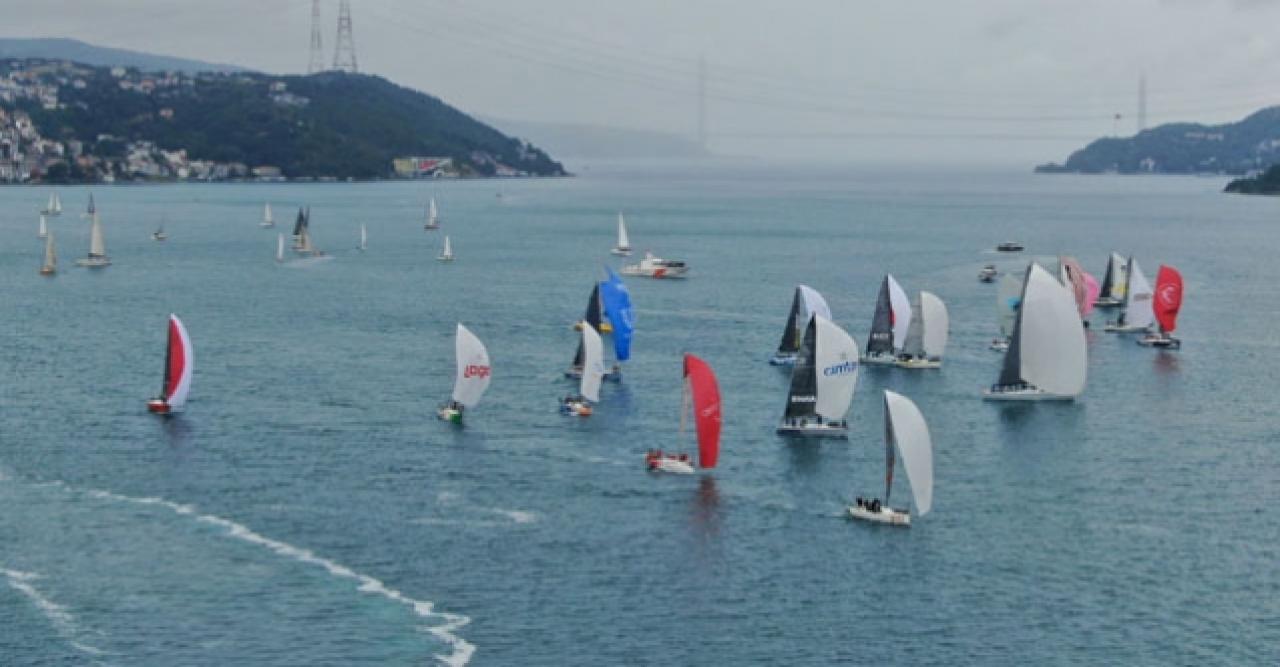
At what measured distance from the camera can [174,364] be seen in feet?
206

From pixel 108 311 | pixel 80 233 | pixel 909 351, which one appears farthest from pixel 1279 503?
pixel 80 233

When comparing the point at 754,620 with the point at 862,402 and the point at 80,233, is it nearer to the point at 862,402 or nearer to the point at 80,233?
the point at 862,402

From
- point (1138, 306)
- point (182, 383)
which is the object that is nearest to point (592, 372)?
point (182, 383)

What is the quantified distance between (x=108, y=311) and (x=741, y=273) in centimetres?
4517

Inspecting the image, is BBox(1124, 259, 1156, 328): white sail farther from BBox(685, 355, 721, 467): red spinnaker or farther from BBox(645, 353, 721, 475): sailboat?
BBox(685, 355, 721, 467): red spinnaker

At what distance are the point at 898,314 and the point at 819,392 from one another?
1858 centimetres

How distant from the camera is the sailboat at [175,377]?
205 feet

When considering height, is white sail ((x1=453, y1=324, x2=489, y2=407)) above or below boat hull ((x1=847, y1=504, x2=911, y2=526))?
above

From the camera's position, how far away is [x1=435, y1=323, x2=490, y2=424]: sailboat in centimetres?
6181

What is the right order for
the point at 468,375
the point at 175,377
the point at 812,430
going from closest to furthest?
the point at 812,430, the point at 468,375, the point at 175,377

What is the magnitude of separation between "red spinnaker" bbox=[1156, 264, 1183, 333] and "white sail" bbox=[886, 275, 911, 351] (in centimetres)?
1368

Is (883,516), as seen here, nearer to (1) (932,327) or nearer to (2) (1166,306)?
(1) (932,327)

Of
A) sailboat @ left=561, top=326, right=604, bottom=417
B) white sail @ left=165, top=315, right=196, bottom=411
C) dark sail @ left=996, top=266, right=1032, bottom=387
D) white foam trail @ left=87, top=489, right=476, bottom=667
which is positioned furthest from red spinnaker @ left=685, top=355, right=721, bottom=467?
white sail @ left=165, top=315, right=196, bottom=411

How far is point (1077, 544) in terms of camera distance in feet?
153
